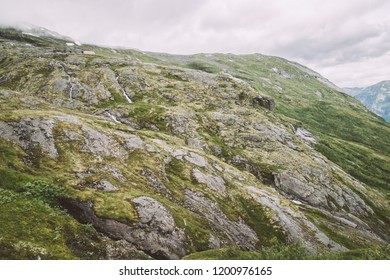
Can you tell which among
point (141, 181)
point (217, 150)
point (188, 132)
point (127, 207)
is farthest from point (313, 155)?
point (127, 207)

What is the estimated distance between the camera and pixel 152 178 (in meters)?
54.8

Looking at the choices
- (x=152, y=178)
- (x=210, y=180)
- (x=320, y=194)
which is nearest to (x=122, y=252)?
(x=152, y=178)

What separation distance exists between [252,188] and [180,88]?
83704 millimetres

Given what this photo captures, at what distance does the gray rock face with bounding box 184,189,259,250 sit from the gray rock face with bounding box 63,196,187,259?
11223mm

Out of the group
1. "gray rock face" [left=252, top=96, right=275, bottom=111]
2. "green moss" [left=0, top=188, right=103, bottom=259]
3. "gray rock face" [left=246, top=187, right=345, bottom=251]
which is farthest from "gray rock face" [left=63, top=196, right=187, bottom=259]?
"gray rock face" [left=252, top=96, right=275, bottom=111]

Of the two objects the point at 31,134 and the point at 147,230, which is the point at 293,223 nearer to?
the point at 147,230

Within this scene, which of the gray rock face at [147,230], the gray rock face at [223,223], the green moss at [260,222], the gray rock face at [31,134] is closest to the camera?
the gray rock face at [147,230]

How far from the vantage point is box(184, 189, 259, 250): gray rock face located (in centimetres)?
5031

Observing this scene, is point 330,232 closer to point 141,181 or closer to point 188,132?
point 141,181

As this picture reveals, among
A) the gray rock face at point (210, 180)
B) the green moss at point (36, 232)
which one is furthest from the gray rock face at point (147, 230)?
the gray rock face at point (210, 180)

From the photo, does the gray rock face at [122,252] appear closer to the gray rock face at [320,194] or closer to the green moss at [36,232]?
the green moss at [36,232]

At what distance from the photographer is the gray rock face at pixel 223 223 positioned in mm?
50312

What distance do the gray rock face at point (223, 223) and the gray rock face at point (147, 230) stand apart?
11223 mm

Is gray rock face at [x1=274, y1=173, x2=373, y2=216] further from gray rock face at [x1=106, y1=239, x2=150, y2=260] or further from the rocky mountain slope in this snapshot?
gray rock face at [x1=106, y1=239, x2=150, y2=260]
